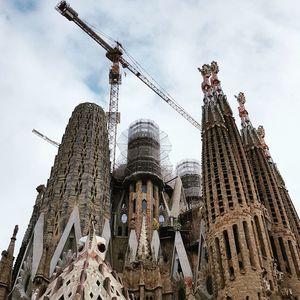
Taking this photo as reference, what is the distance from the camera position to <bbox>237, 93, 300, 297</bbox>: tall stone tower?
25.7 m

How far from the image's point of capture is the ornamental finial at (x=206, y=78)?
37612 mm

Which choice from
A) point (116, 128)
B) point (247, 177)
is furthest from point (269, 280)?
point (116, 128)

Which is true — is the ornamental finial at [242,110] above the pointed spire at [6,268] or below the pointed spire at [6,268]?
above

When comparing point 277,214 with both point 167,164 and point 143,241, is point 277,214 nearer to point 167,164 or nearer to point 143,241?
point 143,241

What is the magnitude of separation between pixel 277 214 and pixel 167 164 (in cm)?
1474

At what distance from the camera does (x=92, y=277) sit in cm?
1423

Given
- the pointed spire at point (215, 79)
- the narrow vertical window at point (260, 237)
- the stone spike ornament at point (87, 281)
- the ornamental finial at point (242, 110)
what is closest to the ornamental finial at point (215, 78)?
the pointed spire at point (215, 79)

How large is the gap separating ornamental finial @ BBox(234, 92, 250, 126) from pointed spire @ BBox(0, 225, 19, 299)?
809 inches

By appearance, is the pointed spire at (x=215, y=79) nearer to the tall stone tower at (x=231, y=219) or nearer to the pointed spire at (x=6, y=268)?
the tall stone tower at (x=231, y=219)

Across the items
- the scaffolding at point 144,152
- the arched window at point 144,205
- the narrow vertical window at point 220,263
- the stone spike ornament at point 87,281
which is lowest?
the stone spike ornament at point 87,281

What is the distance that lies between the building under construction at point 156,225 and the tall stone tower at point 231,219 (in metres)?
0.06

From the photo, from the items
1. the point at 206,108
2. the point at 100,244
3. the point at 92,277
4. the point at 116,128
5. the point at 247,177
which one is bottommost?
the point at 92,277

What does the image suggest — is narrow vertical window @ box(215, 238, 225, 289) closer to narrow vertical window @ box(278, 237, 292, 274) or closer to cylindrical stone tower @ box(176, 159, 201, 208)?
narrow vertical window @ box(278, 237, 292, 274)

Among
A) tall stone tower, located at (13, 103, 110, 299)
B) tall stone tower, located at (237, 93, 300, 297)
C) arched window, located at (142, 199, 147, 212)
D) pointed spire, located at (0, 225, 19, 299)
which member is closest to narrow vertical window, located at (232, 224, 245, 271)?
tall stone tower, located at (237, 93, 300, 297)
